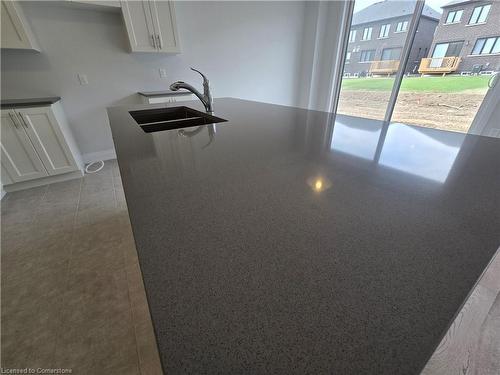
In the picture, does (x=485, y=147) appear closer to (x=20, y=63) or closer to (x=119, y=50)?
(x=119, y=50)

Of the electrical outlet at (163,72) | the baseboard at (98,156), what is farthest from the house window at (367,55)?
the baseboard at (98,156)

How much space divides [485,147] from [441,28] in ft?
9.78

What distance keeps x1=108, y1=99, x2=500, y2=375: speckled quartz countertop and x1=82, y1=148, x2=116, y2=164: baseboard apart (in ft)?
9.23

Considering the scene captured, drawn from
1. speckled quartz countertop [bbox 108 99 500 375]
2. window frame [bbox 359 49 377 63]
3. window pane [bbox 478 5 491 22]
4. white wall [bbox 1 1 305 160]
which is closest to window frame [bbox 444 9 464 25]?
window pane [bbox 478 5 491 22]

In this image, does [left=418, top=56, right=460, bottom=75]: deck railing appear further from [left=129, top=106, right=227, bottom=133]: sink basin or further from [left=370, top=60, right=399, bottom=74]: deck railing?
[left=129, top=106, right=227, bottom=133]: sink basin

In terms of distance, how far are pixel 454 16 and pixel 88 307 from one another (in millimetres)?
4392

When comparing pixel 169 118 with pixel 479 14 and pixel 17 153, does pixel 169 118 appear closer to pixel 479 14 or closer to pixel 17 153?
pixel 17 153

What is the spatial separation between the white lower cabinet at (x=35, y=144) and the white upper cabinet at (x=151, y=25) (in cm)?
114

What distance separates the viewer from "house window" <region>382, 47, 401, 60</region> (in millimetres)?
3007

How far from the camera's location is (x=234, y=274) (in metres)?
0.30

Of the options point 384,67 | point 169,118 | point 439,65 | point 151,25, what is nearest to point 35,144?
point 169,118

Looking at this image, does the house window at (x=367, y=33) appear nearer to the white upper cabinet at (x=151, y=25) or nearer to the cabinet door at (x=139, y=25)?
the white upper cabinet at (x=151, y=25)

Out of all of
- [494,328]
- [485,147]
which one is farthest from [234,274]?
[494,328]

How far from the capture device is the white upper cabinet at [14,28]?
75.2 inches
